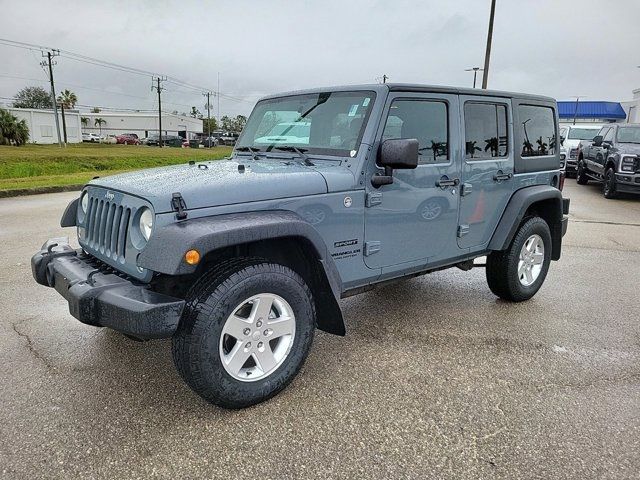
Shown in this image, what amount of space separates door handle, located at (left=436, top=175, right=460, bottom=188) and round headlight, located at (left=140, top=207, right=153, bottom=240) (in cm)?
206

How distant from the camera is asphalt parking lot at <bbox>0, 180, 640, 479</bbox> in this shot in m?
2.41

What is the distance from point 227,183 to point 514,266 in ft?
9.68

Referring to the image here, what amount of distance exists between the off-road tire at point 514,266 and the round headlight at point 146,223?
3161 millimetres

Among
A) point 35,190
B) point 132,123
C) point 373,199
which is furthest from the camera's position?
point 132,123

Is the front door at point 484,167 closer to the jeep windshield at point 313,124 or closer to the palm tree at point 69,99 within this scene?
the jeep windshield at point 313,124

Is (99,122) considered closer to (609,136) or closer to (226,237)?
(609,136)

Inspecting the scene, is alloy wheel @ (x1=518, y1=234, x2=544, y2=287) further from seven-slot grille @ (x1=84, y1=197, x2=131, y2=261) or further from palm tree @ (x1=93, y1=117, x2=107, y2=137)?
palm tree @ (x1=93, y1=117, x2=107, y2=137)

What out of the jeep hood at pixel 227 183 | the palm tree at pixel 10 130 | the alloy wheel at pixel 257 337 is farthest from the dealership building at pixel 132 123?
the alloy wheel at pixel 257 337

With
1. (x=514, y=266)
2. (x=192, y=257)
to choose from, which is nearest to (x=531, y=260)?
(x=514, y=266)

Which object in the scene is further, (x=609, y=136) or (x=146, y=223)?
(x=609, y=136)

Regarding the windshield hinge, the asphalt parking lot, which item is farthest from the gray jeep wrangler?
the asphalt parking lot

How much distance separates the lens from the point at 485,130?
161 inches

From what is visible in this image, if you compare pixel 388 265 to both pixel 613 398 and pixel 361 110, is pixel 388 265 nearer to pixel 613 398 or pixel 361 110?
pixel 361 110

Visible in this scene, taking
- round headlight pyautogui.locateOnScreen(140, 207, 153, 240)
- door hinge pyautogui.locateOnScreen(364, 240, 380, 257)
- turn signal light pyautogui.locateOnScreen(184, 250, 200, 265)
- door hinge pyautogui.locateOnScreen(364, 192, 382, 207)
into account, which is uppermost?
door hinge pyautogui.locateOnScreen(364, 192, 382, 207)
